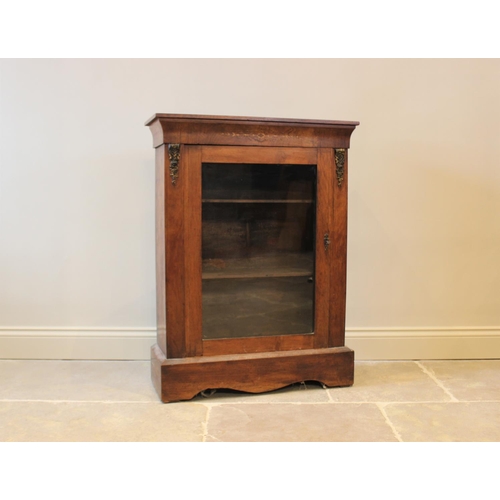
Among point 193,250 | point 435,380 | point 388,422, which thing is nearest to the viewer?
point 388,422

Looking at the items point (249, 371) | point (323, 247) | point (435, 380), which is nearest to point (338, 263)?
point (323, 247)

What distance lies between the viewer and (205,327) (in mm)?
2406

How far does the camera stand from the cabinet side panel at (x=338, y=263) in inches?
98.6

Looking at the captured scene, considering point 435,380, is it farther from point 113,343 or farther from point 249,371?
point 113,343

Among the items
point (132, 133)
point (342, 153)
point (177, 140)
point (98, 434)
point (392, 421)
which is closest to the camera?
point (98, 434)

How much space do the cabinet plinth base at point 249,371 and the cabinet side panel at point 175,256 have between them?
83 mm

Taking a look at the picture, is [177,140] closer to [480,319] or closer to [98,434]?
[98,434]

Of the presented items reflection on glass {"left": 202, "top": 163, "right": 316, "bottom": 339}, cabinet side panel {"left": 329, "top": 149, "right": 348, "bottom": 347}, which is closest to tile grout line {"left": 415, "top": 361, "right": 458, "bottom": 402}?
cabinet side panel {"left": 329, "top": 149, "right": 348, "bottom": 347}

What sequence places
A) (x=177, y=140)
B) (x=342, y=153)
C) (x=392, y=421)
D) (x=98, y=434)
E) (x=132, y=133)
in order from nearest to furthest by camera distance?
(x=98, y=434), (x=392, y=421), (x=177, y=140), (x=342, y=153), (x=132, y=133)

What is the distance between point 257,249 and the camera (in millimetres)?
2439

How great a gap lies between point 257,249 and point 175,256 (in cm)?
34

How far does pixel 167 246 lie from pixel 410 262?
52.0 inches

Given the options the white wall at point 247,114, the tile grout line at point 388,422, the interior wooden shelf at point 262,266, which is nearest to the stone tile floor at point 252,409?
the tile grout line at point 388,422

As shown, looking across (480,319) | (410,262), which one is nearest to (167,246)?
(410,262)
